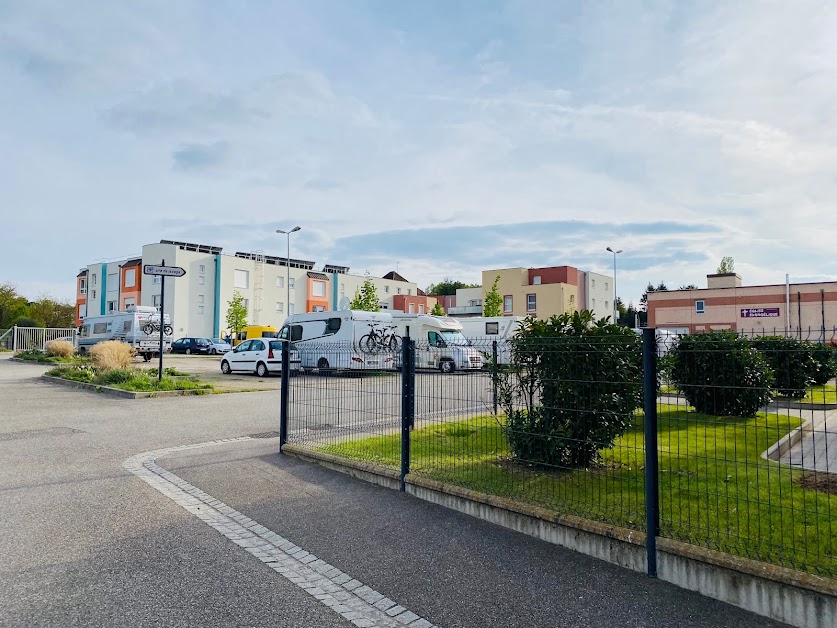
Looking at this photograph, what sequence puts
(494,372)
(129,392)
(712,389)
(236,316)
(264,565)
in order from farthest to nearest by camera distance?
(236,316) → (129,392) → (494,372) → (712,389) → (264,565)

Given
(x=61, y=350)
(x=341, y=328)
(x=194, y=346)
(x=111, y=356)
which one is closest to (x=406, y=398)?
(x=111, y=356)

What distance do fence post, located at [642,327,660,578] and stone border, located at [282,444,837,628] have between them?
5cm

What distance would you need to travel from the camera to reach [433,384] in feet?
23.3

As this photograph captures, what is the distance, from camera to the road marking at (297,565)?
3.79 meters

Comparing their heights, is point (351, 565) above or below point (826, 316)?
below

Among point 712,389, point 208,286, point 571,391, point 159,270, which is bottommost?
point 571,391

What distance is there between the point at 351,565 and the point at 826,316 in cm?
5682

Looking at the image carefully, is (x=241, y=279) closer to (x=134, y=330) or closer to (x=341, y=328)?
(x=134, y=330)

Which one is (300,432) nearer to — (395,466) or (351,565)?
(395,466)

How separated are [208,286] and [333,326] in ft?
130

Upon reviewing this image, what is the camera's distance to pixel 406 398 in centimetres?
684

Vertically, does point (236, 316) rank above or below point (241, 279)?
below

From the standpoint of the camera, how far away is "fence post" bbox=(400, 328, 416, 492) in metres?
6.61

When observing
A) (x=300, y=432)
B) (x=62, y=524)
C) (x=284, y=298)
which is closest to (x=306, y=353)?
(x=300, y=432)
